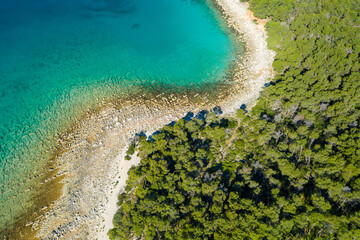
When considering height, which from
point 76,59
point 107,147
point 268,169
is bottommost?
point 107,147

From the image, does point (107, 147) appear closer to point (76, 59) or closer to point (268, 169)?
point (268, 169)

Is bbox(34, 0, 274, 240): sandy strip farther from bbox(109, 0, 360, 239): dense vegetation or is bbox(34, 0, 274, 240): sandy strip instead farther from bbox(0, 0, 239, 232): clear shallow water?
A: bbox(0, 0, 239, 232): clear shallow water

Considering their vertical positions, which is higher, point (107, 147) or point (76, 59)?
point (76, 59)

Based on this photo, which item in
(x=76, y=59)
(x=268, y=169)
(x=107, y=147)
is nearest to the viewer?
(x=268, y=169)

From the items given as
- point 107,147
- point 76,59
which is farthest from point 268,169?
point 76,59

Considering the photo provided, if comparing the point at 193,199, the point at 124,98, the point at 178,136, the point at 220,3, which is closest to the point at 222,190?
the point at 193,199

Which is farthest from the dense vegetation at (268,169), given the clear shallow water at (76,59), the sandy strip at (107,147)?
the clear shallow water at (76,59)
